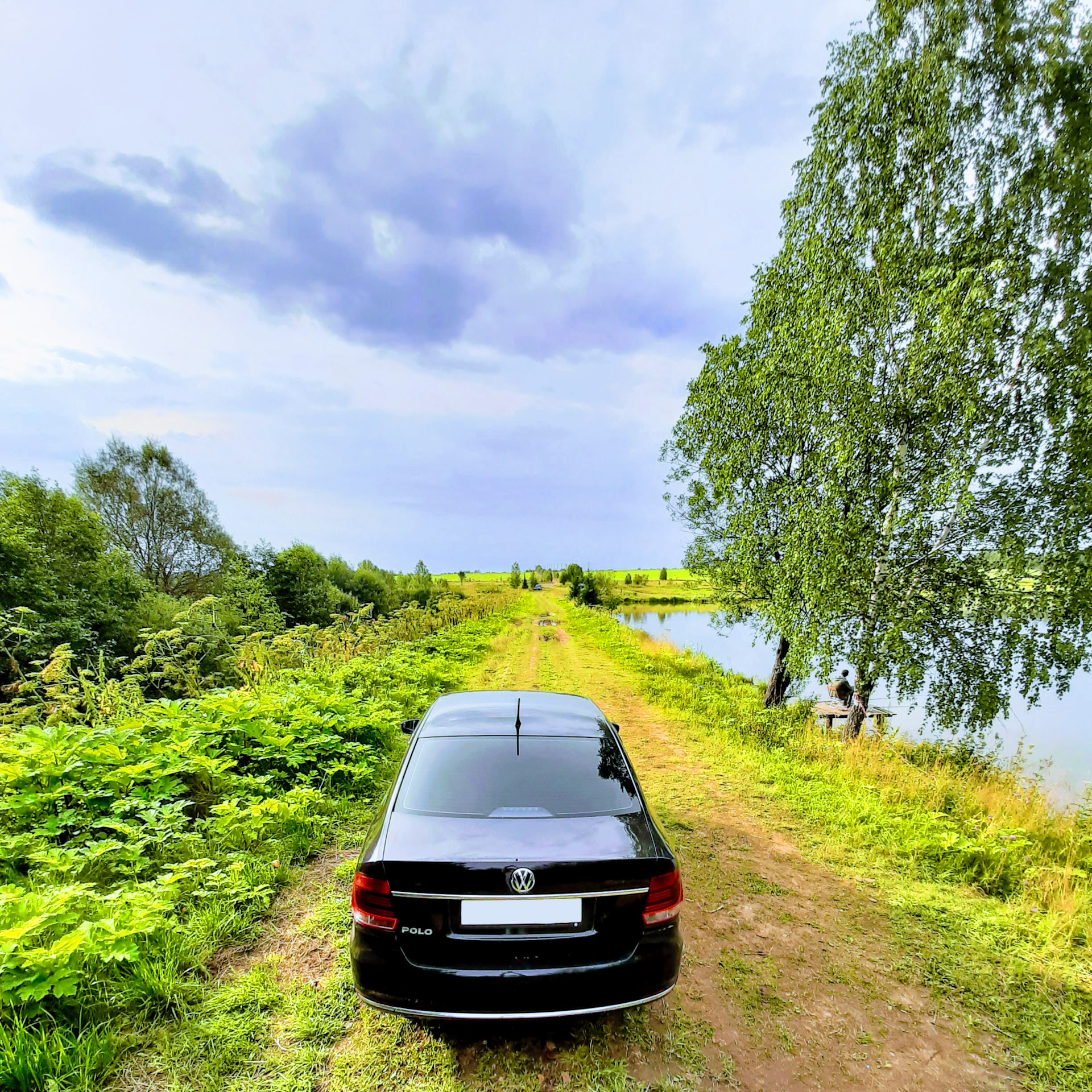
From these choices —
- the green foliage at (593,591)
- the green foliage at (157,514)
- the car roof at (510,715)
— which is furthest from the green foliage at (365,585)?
the car roof at (510,715)

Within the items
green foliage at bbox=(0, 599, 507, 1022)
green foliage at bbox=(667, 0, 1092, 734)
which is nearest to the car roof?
green foliage at bbox=(0, 599, 507, 1022)

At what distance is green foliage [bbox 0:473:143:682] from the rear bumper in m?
18.3

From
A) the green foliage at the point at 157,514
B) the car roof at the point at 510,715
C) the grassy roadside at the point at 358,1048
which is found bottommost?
the grassy roadside at the point at 358,1048

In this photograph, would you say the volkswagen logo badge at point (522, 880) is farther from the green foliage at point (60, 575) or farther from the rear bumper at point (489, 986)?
the green foliage at point (60, 575)

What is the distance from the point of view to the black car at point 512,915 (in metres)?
2.02

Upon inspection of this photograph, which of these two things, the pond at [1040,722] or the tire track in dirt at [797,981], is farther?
the pond at [1040,722]

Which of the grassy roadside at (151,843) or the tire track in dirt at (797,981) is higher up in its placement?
the grassy roadside at (151,843)

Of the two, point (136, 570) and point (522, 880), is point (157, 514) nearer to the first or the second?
point (136, 570)

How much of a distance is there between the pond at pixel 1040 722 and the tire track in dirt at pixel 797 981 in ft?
12.7

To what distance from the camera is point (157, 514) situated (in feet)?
88.3

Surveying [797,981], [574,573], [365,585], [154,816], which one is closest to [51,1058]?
[154,816]

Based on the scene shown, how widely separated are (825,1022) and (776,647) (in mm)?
8353

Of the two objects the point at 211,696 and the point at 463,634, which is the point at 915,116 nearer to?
the point at 211,696

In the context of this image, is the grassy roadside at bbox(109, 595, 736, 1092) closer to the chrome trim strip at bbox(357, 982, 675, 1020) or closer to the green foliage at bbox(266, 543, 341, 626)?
the chrome trim strip at bbox(357, 982, 675, 1020)
